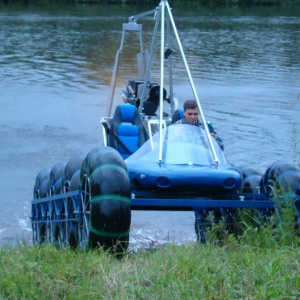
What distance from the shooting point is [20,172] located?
538 inches

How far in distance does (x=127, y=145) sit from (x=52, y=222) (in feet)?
9.25

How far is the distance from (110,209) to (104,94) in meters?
16.2

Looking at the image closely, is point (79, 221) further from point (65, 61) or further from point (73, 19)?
point (73, 19)

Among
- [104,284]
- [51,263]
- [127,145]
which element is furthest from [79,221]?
[127,145]

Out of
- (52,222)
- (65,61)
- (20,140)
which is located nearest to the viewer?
(52,222)

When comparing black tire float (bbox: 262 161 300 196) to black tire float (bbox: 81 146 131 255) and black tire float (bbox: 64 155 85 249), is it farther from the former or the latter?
black tire float (bbox: 64 155 85 249)

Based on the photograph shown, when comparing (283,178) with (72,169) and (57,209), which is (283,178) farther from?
(57,209)

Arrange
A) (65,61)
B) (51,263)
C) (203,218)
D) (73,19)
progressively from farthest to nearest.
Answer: (73,19), (65,61), (203,218), (51,263)

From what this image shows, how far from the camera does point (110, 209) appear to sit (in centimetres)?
585

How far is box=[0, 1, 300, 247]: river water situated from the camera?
12445 mm

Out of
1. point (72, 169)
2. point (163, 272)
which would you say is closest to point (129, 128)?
point (72, 169)

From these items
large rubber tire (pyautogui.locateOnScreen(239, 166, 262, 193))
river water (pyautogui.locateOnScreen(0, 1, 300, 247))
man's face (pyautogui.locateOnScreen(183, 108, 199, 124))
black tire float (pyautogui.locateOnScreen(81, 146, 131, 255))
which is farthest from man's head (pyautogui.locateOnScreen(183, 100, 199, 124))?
black tire float (pyautogui.locateOnScreen(81, 146, 131, 255))

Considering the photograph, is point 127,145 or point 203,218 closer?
point 203,218

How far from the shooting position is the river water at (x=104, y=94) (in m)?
12.4
